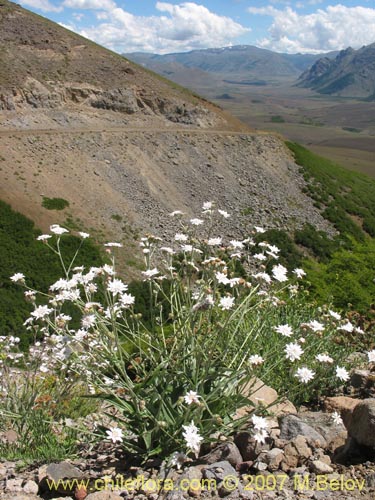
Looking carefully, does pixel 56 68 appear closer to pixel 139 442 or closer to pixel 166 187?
pixel 166 187

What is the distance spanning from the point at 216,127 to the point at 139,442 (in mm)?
46087

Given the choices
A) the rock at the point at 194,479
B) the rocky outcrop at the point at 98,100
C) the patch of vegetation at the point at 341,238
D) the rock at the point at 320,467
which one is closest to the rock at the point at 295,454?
the rock at the point at 320,467

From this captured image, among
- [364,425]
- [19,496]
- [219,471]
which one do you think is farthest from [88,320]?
[364,425]

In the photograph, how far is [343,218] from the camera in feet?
136

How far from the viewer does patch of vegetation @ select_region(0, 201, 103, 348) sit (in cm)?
1892

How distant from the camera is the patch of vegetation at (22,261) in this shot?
745 inches

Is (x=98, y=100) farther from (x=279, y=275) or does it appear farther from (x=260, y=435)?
(x=260, y=435)

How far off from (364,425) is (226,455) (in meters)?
1.37

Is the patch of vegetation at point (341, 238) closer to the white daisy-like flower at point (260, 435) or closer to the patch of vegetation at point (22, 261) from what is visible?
the white daisy-like flower at point (260, 435)

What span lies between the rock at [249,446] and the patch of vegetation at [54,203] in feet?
83.8

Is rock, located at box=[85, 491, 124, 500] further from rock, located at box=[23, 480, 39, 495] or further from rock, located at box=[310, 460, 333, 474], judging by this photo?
rock, located at box=[310, 460, 333, 474]

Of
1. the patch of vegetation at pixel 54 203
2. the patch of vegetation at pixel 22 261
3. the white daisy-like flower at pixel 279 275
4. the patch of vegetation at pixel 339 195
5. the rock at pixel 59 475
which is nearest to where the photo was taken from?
the rock at pixel 59 475

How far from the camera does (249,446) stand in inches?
185

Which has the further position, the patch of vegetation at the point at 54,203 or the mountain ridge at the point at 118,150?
the mountain ridge at the point at 118,150
